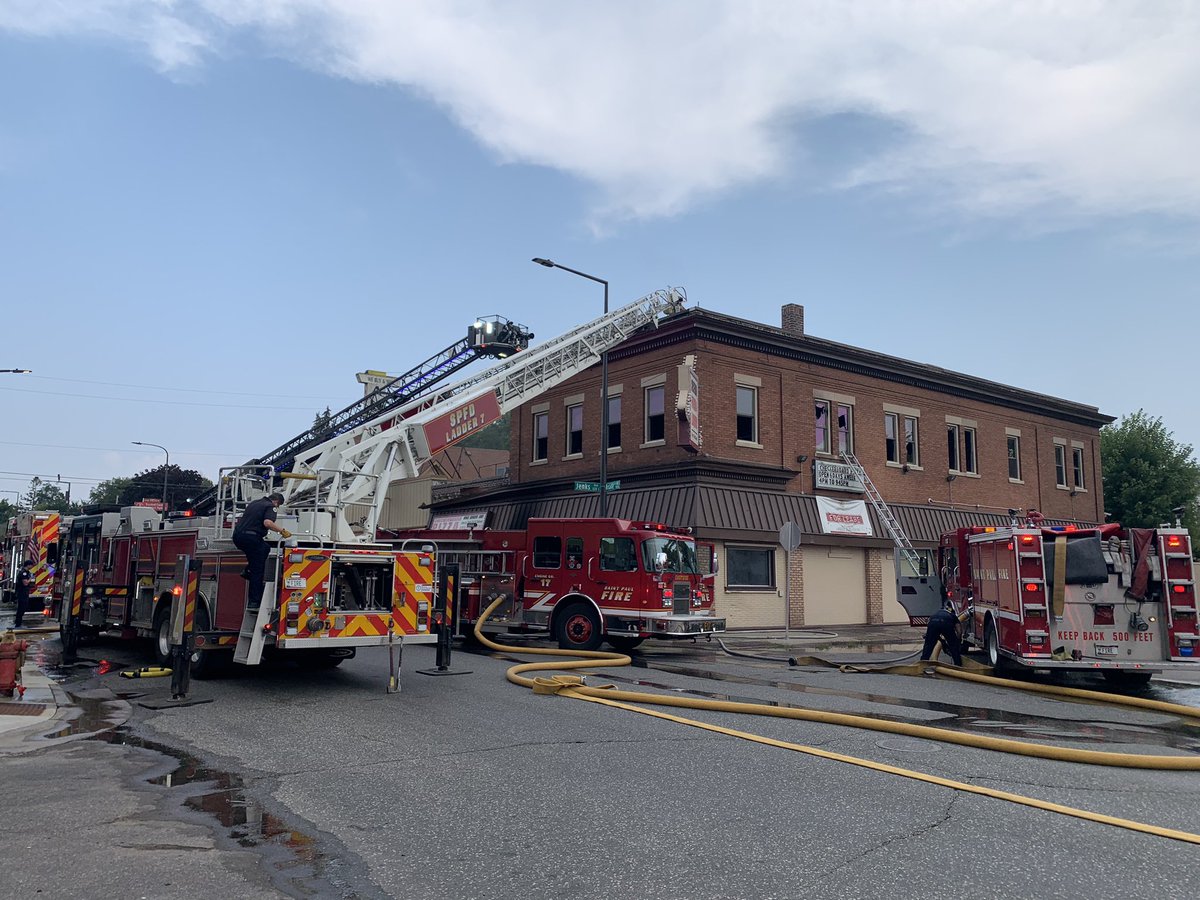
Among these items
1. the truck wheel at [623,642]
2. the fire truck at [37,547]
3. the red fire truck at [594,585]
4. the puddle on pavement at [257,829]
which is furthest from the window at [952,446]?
the puddle on pavement at [257,829]

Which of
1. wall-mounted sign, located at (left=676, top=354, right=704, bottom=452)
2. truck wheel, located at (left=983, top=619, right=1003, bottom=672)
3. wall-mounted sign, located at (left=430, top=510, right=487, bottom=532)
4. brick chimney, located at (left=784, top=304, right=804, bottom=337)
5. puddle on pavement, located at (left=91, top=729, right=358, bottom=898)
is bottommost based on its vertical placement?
puddle on pavement, located at (left=91, top=729, right=358, bottom=898)

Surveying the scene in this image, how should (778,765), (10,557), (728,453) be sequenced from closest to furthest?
1. (778,765)
2. (728,453)
3. (10,557)

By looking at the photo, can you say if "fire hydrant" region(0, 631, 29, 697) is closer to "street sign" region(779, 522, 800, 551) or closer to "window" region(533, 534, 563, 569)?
"window" region(533, 534, 563, 569)

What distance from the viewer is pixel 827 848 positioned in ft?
17.3

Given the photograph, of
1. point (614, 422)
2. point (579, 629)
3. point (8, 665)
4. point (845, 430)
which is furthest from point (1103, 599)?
point (614, 422)

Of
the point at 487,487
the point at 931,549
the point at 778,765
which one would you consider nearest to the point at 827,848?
the point at 778,765

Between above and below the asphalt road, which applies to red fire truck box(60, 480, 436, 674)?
above

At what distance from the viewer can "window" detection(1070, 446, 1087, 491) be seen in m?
36.5

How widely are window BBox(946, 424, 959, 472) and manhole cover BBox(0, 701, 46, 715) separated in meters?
27.9

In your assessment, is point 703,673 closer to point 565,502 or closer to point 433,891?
point 433,891

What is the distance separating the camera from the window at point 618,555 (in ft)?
56.6

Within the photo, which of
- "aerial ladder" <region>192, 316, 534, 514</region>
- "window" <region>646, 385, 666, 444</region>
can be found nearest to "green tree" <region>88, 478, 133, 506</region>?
"aerial ladder" <region>192, 316, 534, 514</region>

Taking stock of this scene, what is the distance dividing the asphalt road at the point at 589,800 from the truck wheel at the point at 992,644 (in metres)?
2.94

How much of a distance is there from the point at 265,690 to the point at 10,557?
21.1 metres
